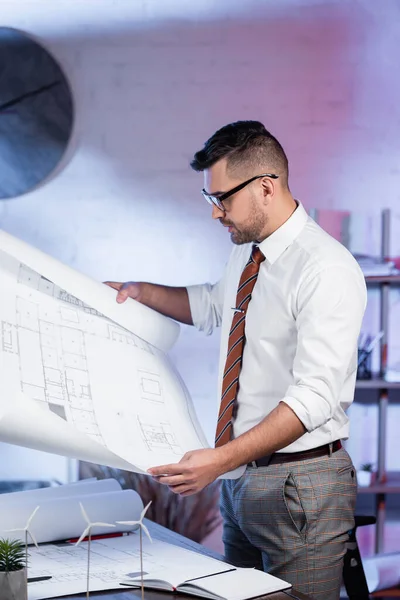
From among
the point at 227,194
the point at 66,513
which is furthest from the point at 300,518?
the point at 227,194

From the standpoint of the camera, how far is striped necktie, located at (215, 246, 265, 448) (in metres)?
1.97

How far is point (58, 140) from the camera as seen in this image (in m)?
3.73

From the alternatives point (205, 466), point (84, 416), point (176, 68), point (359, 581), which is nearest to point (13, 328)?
point (84, 416)

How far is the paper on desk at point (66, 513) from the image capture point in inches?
65.1

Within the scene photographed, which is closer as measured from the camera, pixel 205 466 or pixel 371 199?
pixel 205 466

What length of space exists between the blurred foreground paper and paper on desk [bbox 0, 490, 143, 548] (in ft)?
0.70

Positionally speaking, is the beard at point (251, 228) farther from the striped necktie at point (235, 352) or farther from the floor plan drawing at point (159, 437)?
the floor plan drawing at point (159, 437)

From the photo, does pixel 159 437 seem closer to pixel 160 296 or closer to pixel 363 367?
pixel 160 296

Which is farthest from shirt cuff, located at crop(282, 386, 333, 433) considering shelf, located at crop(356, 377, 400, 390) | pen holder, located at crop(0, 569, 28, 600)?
shelf, located at crop(356, 377, 400, 390)

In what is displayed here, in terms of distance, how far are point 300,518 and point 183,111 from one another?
92.3 inches

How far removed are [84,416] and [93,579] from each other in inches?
11.4

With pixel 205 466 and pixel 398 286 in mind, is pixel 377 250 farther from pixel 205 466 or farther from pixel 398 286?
pixel 205 466

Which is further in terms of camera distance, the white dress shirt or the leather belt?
the leather belt

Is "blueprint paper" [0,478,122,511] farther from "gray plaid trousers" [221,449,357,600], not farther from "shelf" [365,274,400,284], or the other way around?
"shelf" [365,274,400,284]
